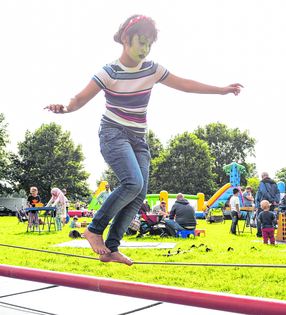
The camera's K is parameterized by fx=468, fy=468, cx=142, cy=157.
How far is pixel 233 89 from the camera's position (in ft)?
11.5

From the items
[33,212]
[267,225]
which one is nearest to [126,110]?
[267,225]

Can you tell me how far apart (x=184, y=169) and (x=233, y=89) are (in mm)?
57712

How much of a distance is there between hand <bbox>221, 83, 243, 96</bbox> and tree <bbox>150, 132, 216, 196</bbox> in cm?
5603

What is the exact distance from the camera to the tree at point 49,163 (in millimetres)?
57812

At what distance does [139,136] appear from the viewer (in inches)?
137

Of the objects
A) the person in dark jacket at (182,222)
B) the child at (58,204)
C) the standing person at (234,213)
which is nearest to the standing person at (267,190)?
the person in dark jacket at (182,222)

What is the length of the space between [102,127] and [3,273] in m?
1.88

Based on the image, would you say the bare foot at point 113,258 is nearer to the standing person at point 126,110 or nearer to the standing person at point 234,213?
the standing person at point 126,110

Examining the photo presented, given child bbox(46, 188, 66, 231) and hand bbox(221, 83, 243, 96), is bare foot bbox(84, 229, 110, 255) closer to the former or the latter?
hand bbox(221, 83, 243, 96)

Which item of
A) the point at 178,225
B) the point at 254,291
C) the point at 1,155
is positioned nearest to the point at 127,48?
the point at 254,291

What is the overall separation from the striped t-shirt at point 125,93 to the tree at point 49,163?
54710 millimetres

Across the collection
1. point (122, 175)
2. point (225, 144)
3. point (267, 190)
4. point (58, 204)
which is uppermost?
point (225, 144)

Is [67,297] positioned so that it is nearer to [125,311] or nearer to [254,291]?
[125,311]

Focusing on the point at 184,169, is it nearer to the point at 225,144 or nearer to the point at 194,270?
the point at 225,144
